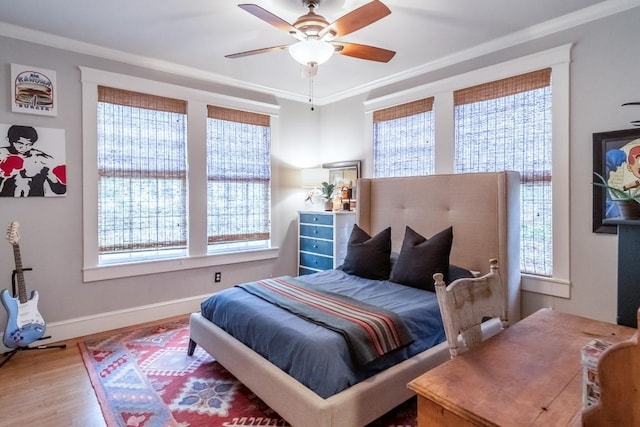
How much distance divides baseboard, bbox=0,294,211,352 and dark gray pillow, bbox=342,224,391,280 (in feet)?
6.42

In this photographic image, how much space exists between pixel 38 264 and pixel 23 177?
779 millimetres

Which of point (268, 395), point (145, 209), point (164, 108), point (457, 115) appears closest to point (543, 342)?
point (268, 395)

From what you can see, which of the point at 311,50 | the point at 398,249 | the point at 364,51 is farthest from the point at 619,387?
the point at 398,249

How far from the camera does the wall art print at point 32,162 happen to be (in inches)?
117

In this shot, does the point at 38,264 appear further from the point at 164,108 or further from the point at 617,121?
the point at 617,121

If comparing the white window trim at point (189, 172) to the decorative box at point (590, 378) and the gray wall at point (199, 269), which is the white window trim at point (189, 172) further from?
the decorative box at point (590, 378)

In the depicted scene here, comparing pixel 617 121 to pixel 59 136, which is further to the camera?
pixel 59 136

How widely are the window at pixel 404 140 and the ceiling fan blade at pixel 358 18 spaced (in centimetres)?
189

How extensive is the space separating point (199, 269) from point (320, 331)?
260cm

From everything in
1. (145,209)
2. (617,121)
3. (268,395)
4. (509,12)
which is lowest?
(268,395)

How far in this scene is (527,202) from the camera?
10.3 feet

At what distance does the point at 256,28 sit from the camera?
293 cm

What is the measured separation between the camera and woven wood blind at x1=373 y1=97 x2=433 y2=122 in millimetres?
3863

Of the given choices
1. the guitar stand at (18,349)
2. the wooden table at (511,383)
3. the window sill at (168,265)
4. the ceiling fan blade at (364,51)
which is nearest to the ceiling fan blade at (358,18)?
the ceiling fan blade at (364,51)
